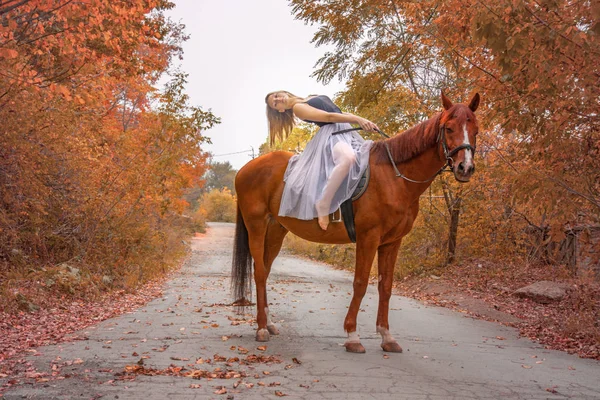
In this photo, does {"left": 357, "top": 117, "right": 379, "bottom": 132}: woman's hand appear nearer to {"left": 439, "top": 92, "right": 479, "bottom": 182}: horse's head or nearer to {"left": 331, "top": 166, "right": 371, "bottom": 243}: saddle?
{"left": 331, "top": 166, "right": 371, "bottom": 243}: saddle

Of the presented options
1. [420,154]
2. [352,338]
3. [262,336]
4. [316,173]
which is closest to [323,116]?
[316,173]

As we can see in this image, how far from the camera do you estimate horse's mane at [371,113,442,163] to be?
532 cm

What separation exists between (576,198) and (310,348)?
3624 mm

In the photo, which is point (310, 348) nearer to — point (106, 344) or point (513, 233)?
point (106, 344)

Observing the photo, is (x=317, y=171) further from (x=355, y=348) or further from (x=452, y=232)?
(x=452, y=232)

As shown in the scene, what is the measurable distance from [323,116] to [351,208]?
1.16 meters

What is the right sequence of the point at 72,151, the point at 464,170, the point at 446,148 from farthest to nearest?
1. the point at 72,151
2. the point at 446,148
3. the point at 464,170

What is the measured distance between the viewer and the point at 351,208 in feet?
18.5

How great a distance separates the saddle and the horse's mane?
27cm

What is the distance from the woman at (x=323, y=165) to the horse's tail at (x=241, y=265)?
3.40 ft

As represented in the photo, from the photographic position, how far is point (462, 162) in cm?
476

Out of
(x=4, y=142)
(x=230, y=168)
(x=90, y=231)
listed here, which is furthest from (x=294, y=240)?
(x=230, y=168)

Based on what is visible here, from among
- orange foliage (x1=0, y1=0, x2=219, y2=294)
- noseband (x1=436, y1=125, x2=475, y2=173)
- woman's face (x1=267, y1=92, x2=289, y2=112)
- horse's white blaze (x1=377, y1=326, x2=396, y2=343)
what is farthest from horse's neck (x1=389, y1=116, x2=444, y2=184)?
orange foliage (x1=0, y1=0, x2=219, y2=294)

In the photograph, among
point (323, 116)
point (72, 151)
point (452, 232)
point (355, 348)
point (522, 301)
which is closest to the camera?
point (355, 348)
